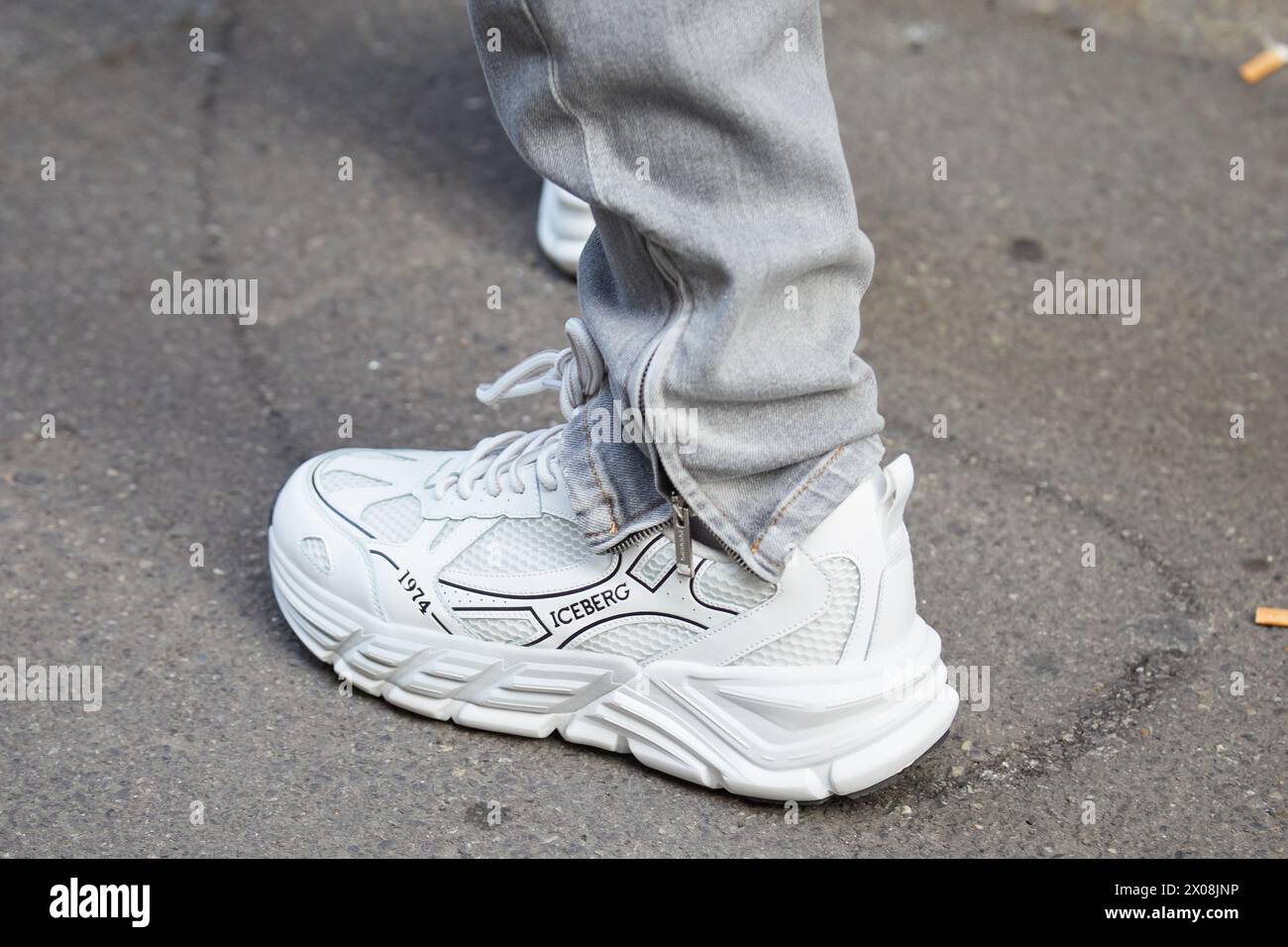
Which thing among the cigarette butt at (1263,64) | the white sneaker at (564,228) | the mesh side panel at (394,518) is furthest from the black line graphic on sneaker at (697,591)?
the cigarette butt at (1263,64)

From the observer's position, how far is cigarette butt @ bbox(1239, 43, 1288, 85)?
3.17 meters

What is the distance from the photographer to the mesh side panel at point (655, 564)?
141 cm

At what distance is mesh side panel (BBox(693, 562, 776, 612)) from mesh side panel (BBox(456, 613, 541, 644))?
0.20m

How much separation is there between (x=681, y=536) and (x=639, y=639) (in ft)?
0.48

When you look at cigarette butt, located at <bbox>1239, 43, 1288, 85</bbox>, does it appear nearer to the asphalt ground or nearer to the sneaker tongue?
the asphalt ground

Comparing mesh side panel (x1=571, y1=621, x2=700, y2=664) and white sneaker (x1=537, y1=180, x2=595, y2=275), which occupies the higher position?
white sneaker (x1=537, y1=180, x2=595, y2=275)

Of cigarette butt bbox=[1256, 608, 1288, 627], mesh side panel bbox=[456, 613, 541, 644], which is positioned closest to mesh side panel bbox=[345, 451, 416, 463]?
mesh side panel bbox=[456, 613, 541, 644]

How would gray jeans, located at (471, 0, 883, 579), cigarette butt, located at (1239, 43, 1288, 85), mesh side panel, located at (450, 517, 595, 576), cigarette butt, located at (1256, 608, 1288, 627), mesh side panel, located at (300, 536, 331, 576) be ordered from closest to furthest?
gray jeans, located at (471, 0, 883, 579), mesh side panel, located at (450, 517, 595, 576), mesh side panel, located at (300, 536, 331, 576), cigarette butt, located at (1256, 608, 1288, 627), cigarette butt, located at (1239, 43, 1288, 85)

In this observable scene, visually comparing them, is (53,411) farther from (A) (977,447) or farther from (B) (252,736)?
(A) (977,447)

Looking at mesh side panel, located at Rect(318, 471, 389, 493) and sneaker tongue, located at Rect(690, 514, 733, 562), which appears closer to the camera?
sneaker tongue, located at Rect(690, 514, 733, 562)

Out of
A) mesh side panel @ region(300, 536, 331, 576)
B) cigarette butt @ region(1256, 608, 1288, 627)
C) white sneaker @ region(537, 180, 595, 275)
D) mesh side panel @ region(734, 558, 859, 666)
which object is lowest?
cigarette butt @ region(1256, 608, 1288, 627)

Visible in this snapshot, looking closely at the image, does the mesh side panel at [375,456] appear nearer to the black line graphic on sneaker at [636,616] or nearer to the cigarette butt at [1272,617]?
the black line graphic on sneaker at [636,616]

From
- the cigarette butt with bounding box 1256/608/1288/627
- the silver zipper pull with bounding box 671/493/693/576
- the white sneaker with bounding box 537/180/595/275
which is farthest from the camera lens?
the white sneaker with bounding box 537/180/595/275

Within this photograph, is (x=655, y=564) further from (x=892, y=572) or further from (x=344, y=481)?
(x=344, y=481)
